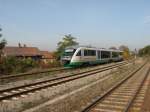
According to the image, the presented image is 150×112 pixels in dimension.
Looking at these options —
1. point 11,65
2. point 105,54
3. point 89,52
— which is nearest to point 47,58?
point 105,54

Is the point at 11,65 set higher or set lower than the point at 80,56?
lower

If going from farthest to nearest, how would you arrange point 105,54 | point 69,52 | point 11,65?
point 105,54, point 69,52, point 11,65

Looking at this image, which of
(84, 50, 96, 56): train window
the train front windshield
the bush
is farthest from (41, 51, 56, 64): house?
the bush

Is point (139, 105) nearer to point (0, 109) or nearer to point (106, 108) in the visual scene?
point (106, 108)

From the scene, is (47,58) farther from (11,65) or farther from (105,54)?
(11,65)

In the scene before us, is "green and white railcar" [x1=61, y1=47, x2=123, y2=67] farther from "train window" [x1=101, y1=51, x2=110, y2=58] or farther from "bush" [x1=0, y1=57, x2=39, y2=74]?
"bush" [x1=0, y1=57, x2=39, y2=74]

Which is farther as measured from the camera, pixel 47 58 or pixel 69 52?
pixel 47 58

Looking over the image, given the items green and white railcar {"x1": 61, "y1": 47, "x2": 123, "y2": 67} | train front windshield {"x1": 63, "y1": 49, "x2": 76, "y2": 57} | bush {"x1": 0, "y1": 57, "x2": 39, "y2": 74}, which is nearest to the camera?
bush {"x1": 0, "y1": 57, "x2": 39, "y2": 74}

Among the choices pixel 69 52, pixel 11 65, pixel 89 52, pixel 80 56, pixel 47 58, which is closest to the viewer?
pixel 11 65

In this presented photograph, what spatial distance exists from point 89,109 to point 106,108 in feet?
2.40

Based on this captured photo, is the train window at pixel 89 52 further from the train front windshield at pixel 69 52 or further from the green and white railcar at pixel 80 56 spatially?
the train front windshield at pixel 69 52

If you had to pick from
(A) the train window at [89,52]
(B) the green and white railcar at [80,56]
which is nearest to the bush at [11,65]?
(B) the green and white railcar at [80,56]

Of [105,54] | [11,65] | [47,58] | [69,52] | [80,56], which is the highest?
[69,52]

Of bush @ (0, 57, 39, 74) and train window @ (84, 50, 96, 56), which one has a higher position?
train window @ (84, 50, 96, 56)
